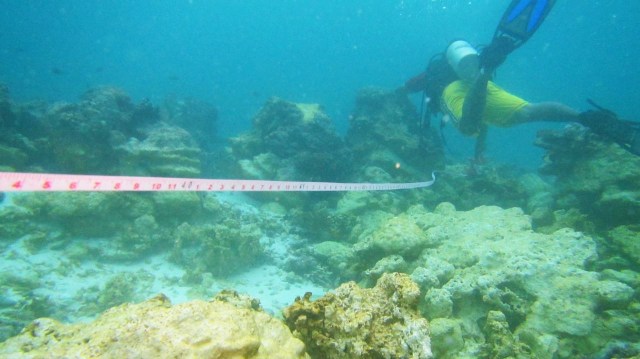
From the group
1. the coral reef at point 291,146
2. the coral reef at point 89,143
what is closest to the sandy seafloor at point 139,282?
the coral reef at point 89,143

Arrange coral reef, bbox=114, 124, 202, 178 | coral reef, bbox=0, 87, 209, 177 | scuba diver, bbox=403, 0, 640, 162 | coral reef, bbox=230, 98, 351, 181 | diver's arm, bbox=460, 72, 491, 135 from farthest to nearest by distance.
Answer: coral reef, bbox=230, 98, 351, 181 < coral reef, bbox=114, 124, 202, 178 < coral reef, bbox=0, 87, 209, 177 < diver's arm, bbox=460, 72, 491, 135 < scuba diver, bbox=403, 0, 640, 162

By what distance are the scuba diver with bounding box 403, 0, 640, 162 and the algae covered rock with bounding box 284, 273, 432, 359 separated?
627 centimetres

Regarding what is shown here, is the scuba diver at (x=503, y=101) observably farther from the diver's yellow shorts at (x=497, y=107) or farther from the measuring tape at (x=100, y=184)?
the measuring tape at (x=100, y=184)

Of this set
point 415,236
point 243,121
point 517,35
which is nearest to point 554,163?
point 517,35

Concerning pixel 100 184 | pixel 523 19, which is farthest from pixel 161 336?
pixel 523 19

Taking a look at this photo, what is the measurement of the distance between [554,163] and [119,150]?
10.8 m

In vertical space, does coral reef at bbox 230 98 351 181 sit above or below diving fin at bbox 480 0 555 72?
below

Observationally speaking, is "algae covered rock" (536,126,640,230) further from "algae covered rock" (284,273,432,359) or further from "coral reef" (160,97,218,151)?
"coral reef" (160,97,218,151)

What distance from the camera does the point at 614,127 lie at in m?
6.11

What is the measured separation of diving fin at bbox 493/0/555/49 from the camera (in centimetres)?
765

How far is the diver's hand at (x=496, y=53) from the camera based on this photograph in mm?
7555

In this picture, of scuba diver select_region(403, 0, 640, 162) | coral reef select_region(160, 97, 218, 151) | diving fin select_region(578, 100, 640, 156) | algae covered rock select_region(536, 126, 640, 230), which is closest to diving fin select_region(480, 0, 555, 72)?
scuba diver select_region(403, 0, 640, 162)

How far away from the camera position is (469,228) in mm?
5984

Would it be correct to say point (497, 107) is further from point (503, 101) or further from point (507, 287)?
point (507, 287)
